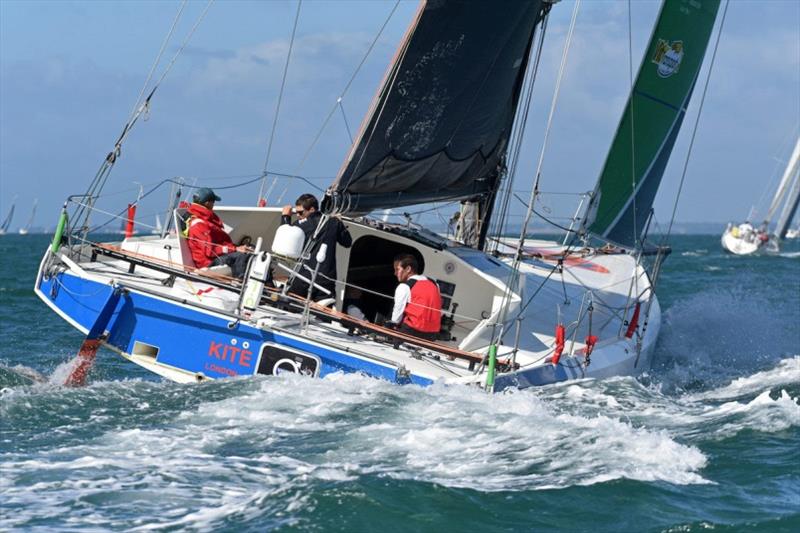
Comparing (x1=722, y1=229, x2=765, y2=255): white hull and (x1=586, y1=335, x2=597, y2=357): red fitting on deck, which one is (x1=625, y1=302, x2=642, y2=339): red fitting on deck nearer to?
(x1=586, y1=335, x2=597, y2=357): red fitting on deck

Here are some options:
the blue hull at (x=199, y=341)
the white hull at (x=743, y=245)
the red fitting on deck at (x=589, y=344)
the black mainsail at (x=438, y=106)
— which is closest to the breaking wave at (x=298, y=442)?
the blue hull at (x=199, y=341)

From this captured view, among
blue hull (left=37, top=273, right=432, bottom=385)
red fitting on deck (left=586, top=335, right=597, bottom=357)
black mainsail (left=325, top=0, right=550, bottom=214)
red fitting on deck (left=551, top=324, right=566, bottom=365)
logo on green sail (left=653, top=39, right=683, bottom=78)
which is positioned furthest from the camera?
logo on green sail (left=653, top=39, right=683, bottom=78)

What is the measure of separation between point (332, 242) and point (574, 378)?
7.28 feet

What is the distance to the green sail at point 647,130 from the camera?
1273 centimetres

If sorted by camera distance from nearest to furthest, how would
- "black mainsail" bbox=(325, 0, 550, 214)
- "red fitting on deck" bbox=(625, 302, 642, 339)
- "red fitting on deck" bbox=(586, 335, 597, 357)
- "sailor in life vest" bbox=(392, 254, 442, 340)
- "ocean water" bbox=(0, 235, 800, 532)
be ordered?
"ocean water" bbox=(0, 235, 800, 532)
"sailor in life vest" bbox=(392, 254, 442, 340)
"black mainsail" bbox=(325, 0, 550, 214)
"red fitting on deck" bbox=(586, 335, 597, 357)
"red fitting on deck" bbox=(625, 302, 642, 339)

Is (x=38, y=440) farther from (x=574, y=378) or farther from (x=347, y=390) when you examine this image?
(x=574, y=378)

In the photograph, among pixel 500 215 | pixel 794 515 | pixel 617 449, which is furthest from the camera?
pixel 500 215

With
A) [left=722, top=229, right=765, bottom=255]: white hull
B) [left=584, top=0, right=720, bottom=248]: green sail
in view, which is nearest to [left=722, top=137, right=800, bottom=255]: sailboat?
[left=722, top=229, right=765, bottom=255]: white hull

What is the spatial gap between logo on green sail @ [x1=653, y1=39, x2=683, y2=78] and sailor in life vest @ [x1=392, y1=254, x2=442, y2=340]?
511 centimetres

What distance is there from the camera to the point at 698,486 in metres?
6.37

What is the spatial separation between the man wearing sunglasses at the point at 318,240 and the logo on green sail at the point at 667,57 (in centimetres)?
489

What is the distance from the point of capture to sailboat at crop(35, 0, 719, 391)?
8570mm

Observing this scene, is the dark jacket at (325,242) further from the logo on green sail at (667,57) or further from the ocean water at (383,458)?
the logo on green sail at (667,57)

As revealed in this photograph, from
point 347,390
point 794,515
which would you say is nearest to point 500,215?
point 347,390
